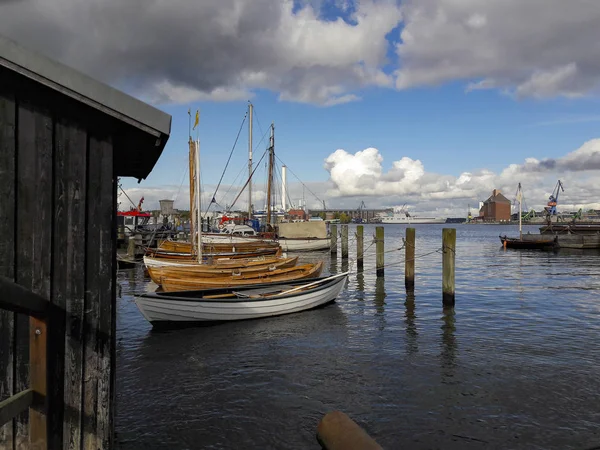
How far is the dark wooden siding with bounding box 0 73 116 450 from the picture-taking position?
3998mm

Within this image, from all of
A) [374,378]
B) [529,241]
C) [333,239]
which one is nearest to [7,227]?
[374,378]

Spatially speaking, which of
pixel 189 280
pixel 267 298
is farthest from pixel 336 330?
pixel 189 280

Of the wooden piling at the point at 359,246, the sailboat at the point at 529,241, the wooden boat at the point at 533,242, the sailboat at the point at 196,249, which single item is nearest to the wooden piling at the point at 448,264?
the sailboat at the point at 196,249

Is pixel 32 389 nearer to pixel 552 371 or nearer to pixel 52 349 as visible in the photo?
pixel 52 349

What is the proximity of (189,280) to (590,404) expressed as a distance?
457 inches

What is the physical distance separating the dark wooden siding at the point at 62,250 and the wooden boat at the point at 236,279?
10235mm

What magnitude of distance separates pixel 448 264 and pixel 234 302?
325 inches

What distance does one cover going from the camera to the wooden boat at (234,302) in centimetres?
1371

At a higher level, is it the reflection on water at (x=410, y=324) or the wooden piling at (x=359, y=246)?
the wooden piling at (x=359, y=246)

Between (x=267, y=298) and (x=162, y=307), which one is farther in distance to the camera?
(x=267, y=298)

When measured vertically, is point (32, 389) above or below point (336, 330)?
above

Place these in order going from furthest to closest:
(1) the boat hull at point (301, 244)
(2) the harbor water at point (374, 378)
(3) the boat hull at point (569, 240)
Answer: (3) the boat hull at point (569, 240), (1) the boat hull at point (301, 244), (2) the harbor water at point (374, 378)

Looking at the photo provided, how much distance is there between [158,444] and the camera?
7039 mm

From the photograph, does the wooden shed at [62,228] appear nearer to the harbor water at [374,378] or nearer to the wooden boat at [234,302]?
the harbor water at [374,378]
